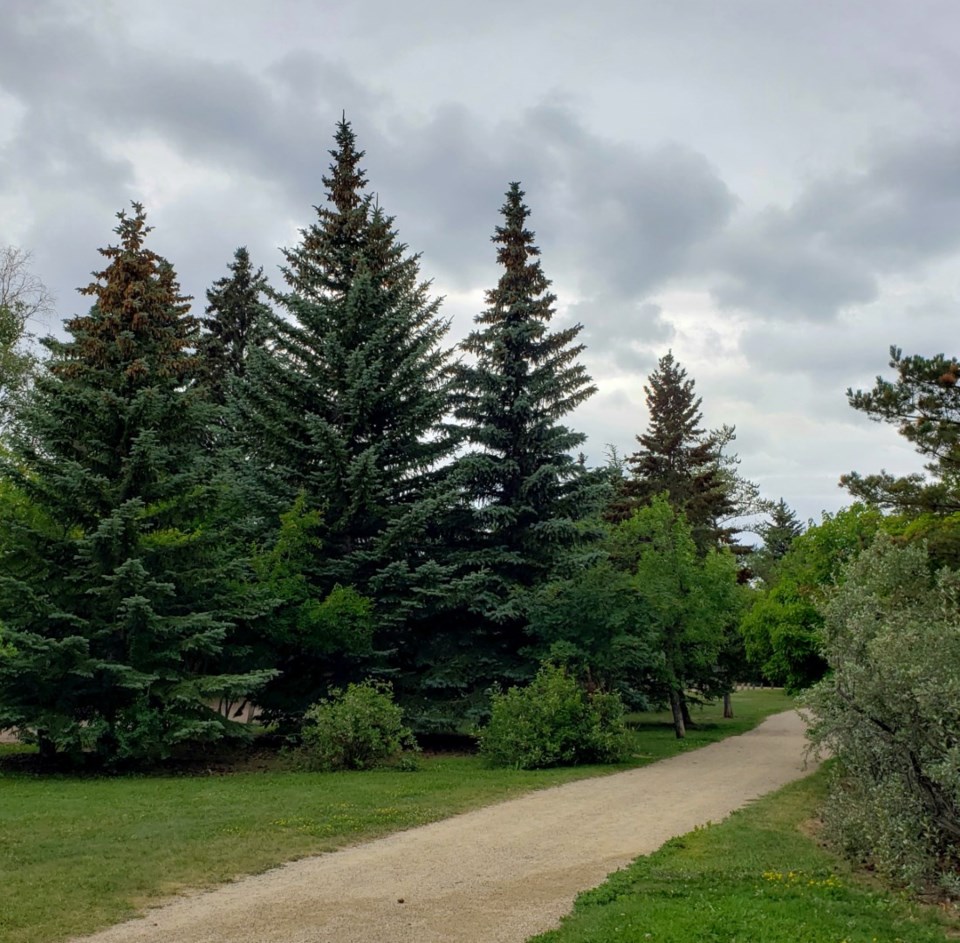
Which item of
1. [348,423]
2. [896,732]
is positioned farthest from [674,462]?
[896,732]

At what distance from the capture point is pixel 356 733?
17016mm

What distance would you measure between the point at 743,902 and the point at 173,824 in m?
7.04

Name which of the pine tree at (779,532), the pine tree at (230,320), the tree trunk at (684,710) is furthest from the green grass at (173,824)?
the pine tree at (779,532)

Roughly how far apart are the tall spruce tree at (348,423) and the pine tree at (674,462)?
16861 millimetres

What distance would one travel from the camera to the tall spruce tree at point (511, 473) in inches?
880

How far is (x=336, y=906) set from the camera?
7152mm

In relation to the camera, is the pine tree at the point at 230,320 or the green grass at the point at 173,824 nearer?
the green grass at the point at 173,824

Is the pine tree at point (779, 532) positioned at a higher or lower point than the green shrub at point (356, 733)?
higher

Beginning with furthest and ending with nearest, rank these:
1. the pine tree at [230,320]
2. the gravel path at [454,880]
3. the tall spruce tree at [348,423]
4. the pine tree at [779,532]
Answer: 1. the pine tree at [779,532]
2. the pine tree at [230,320]
3. the tall spruce tree at [348,423]
4. the gravel path at [454,880]

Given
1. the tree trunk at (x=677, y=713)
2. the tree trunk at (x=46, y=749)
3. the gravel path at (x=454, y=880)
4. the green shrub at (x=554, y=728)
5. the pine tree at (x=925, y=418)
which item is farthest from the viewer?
the tree trunk at (x=677, y=713)

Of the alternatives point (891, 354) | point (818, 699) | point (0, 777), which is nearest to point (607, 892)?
point (818, 699)

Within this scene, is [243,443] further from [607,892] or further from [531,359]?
[607,892]

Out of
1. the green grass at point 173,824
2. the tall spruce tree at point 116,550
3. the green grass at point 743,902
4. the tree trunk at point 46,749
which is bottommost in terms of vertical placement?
the green grass at point 743,902

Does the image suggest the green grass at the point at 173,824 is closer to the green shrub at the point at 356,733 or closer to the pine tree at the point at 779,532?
the green shrub at the point at 356,733
